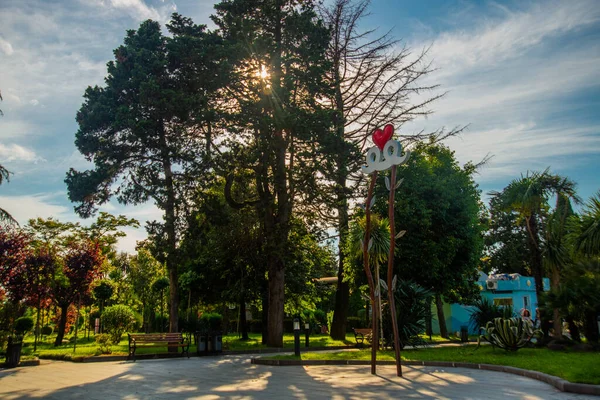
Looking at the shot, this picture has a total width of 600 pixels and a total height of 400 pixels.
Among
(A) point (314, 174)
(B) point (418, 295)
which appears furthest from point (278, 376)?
(A) point (314, 174)

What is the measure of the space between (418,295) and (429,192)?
24.0ft

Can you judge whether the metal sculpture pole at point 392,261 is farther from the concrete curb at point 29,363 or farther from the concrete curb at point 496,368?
the concrete curb at point 29,363

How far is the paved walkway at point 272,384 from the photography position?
8438 millimetres

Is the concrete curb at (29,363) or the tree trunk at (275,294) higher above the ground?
the tree trunk at (275,294)

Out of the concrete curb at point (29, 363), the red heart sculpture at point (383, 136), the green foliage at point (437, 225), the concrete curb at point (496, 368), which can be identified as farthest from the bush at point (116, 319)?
the red heart sculpture at point (383, 136)

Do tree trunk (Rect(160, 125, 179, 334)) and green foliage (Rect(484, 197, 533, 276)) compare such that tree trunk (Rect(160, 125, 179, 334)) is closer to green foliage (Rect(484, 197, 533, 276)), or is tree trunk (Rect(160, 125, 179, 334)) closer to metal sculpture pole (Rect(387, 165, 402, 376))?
metal sculpture pole (Rect(387, 165, 402, 376))

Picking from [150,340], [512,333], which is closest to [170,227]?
[150,340]

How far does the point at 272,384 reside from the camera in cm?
1005

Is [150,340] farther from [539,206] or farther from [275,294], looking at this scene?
[539,206]

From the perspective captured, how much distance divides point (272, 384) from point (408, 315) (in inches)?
379

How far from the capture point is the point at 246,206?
23125 mm

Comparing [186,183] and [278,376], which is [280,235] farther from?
[278,376]

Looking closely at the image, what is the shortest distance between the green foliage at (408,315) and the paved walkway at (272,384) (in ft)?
16.9

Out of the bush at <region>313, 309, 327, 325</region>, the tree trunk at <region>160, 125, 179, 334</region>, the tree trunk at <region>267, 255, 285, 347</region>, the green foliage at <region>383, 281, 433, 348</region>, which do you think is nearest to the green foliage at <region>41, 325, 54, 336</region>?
the bush at <region>313, 309, 327, 325</region>
